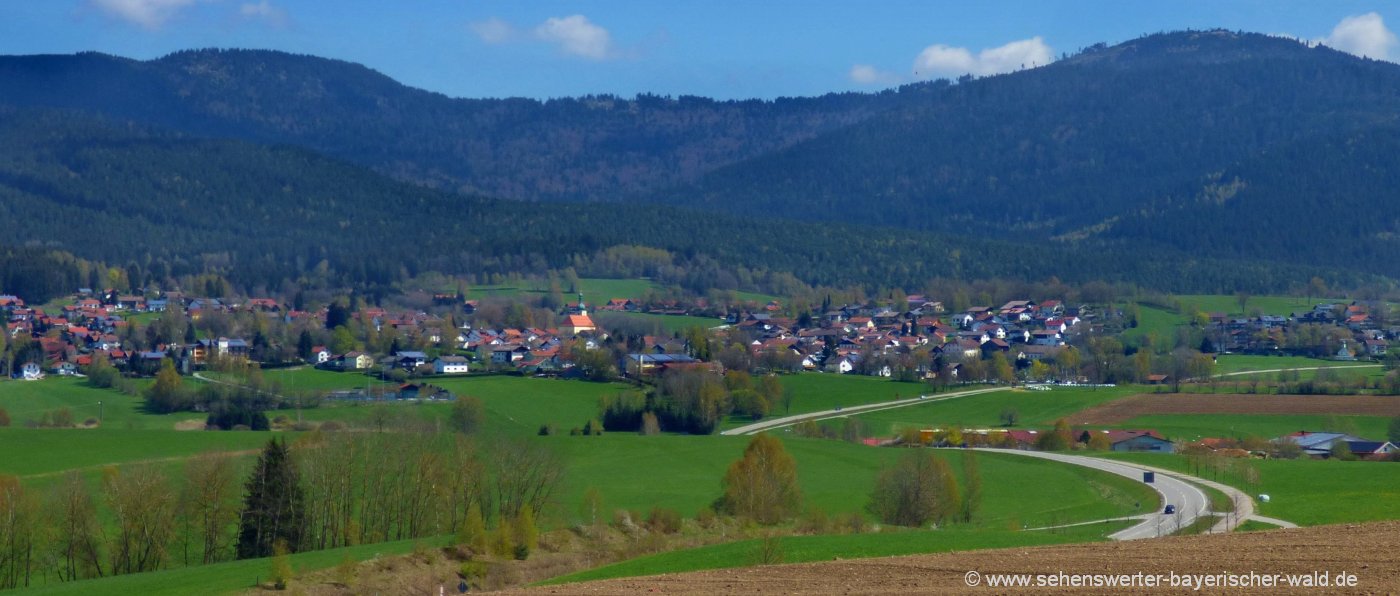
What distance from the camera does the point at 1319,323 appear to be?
119 m

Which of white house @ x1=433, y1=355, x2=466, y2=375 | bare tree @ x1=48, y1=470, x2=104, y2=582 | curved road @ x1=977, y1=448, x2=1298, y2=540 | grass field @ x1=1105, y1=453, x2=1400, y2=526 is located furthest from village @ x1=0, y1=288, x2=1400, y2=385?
bare tree @ x1=48, y1=470, x2=104, y2=582

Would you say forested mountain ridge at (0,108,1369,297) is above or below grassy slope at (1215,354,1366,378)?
above

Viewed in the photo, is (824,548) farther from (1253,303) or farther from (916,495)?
(1253,303)

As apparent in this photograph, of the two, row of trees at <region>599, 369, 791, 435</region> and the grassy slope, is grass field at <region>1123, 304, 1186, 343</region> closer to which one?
the grassy slope

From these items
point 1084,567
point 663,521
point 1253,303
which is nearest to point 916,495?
point 663,521

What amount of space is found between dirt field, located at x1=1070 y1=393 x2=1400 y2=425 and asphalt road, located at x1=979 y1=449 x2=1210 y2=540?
13072 millimetres

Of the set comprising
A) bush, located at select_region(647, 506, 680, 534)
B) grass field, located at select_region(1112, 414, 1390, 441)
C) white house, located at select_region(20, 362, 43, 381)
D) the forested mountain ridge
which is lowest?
grass field, located at select_region(1112, 414, 1390, 441)

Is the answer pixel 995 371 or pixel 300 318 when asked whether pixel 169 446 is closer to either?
pixel 995 371

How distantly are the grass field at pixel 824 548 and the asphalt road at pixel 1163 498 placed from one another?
2.00m

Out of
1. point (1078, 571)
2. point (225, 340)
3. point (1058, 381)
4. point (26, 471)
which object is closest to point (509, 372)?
point (225, 340)

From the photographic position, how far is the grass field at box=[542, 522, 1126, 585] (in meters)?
33.0

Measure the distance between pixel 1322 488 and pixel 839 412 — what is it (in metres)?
31.8

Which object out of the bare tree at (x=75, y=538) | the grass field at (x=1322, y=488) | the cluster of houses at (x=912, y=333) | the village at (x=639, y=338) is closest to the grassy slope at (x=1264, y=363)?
the village at (x=639, y=338)

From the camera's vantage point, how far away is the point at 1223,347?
110m
